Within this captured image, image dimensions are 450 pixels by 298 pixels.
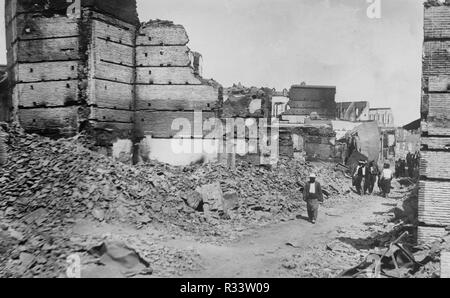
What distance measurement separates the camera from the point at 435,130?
24.1 feet

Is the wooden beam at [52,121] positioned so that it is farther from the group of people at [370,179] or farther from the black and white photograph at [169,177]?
the group of people at [370,179]

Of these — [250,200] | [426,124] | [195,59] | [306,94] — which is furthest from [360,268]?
[306,94]

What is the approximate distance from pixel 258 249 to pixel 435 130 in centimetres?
455

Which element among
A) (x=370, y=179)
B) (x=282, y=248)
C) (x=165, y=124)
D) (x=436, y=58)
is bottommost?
(x=282, y=248)

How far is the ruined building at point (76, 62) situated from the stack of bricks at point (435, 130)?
26.7 feet

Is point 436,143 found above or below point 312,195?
above

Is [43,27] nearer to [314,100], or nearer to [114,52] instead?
[114,52]

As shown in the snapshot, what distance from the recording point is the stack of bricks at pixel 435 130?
7215 millimetres

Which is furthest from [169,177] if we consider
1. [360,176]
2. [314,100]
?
[314,100]

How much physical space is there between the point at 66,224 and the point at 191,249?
2.80 meters

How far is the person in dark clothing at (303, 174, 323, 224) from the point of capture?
34.3 feet

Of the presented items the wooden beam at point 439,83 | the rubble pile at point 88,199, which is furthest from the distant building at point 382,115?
the wooden beam at point 439,83

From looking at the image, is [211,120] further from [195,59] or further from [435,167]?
[435,167]

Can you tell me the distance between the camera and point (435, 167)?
729 cm
